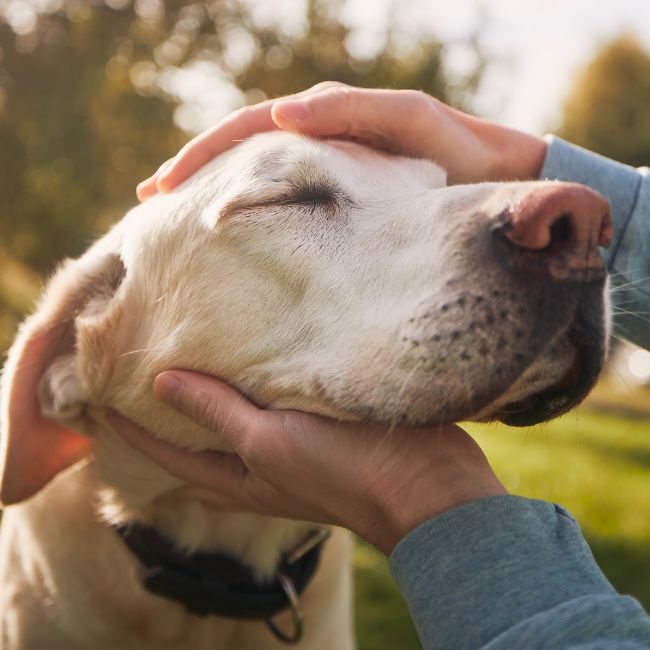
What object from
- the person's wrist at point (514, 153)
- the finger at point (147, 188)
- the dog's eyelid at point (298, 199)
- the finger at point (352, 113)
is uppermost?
the finger at point (352, 113)

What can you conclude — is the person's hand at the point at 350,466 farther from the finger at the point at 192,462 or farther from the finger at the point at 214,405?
the finger at the point at 192,462

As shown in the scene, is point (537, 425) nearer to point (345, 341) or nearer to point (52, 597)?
point (345, 341)

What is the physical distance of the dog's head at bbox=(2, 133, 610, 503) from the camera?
5.53ft

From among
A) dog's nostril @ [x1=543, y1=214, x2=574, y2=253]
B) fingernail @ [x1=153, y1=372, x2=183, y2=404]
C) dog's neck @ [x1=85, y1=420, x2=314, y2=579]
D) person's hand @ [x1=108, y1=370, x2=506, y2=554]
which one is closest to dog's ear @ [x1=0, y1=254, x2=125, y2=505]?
dog's neck @ [x1=85, y1=420, x2=314, y2=579]

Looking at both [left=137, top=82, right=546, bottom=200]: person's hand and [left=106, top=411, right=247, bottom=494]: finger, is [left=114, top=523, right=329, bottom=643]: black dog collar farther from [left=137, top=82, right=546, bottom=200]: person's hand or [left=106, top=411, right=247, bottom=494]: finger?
[left=137, top=82, right=546, bottom=200]: person's hand

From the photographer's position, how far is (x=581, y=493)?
650 centimetres

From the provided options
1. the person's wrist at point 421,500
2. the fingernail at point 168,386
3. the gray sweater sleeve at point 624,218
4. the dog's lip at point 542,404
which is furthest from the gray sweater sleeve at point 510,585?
the gray sweater sleeve at point 624,218

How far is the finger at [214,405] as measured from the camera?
195 cm

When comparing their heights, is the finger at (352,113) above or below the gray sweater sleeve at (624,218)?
above

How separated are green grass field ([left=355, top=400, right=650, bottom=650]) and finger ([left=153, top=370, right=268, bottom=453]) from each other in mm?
779

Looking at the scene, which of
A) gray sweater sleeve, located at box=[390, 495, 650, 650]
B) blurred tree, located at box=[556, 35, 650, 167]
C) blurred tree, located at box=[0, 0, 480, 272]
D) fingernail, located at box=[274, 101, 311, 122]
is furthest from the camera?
blurred tree, located at box=[556, 35, 650, 167]

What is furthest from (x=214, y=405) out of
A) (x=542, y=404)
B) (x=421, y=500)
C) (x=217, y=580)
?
(x=542, y=404)

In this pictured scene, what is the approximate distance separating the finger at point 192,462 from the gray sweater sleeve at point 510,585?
669 millimetres

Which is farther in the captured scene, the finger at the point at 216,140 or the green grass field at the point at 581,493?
the green grass field at the point at 581,493
